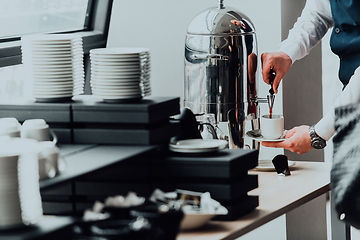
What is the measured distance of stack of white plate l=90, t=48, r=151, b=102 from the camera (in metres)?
1.48

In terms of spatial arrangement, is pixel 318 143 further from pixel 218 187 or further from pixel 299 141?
pixel 218 187

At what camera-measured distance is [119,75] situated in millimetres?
1479

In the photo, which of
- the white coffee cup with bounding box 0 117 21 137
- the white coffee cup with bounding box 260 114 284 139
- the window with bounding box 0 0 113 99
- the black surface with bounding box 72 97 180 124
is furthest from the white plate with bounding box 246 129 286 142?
the window with bounding box 0 0 113 99

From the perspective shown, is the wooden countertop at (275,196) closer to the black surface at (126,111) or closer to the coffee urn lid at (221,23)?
the black surface at (126,111)

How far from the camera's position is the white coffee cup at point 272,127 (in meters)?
1.89

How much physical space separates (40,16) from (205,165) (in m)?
1.71

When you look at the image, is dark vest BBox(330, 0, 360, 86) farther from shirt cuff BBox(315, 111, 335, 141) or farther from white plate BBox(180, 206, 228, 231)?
white plate BBox(180, 206, 228, 231)

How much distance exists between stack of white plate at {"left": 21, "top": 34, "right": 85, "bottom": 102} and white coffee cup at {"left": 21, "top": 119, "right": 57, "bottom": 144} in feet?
0.51

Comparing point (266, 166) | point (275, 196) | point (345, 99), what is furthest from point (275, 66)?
point (275, 196)

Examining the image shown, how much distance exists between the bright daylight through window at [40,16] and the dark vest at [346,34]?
1.44 metres

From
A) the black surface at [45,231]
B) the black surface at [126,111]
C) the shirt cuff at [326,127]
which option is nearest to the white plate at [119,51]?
the black surface at [126,111]

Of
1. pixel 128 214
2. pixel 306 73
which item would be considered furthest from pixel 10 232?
pixel 306 73

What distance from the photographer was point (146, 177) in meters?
1.43

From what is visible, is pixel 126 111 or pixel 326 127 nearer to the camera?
pixel 126 111
